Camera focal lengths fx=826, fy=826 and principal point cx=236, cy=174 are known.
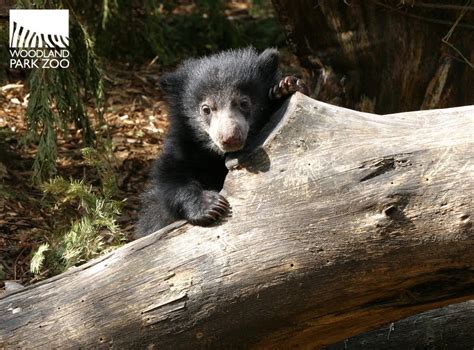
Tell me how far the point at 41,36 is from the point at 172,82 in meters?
1.54

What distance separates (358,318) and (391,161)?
0.81 m

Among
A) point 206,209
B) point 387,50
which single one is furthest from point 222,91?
point 387,50

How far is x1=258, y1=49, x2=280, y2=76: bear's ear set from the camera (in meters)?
5.33

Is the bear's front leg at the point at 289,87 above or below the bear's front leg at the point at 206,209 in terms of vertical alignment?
above

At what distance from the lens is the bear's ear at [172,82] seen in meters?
5.50

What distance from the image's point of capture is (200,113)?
5332 mm

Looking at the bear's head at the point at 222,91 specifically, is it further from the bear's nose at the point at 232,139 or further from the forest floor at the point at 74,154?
the forest floor at the point at 74,154

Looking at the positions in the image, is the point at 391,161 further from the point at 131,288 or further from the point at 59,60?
the point at 59,60

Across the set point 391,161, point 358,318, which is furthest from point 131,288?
point 391,161

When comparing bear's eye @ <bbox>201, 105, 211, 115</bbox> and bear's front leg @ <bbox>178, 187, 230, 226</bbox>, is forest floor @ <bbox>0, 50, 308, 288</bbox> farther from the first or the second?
bear's front leg @ <bbox>178, 187, 230, 226</bbox>

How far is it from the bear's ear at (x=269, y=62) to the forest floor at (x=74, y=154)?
6.86ft

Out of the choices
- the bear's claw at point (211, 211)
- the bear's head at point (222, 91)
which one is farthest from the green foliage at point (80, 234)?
the bear's claw at point (211, 211)

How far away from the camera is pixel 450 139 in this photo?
4000 millimetres

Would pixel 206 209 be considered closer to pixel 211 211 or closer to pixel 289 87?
pixel 211 211
